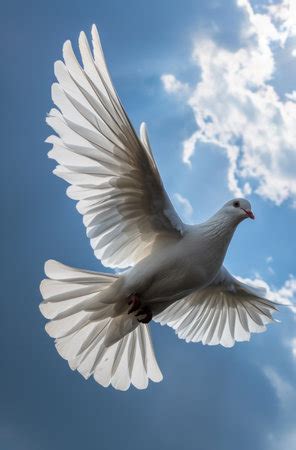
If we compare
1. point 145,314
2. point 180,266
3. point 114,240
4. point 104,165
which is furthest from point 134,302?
point 104,165

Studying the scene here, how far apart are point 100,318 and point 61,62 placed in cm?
373

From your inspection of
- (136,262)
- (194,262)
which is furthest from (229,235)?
(136,262)

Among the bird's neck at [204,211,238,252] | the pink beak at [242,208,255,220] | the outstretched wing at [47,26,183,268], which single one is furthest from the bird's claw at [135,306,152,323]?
the pink beak at [242,208,255,220]

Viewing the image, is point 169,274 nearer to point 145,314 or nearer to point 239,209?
point 145,314

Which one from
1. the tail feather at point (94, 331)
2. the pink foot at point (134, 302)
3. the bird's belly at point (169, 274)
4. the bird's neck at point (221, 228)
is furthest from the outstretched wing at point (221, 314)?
the pink foot at point (134, 302)

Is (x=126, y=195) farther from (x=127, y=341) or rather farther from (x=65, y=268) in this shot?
(x=127, y=341)

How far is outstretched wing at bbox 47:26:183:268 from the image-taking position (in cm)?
757

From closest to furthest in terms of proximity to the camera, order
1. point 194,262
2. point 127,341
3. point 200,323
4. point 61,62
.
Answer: point 61,62
point 194,262
point 127,341
point 200,323

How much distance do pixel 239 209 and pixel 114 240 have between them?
6.16 feet

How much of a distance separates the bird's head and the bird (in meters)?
0.02

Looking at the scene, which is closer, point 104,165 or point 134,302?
point 104,165

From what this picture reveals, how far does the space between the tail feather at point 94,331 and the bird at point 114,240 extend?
15 millimetres

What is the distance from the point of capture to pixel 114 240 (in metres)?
9.20

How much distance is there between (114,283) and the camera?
8.90 metres
